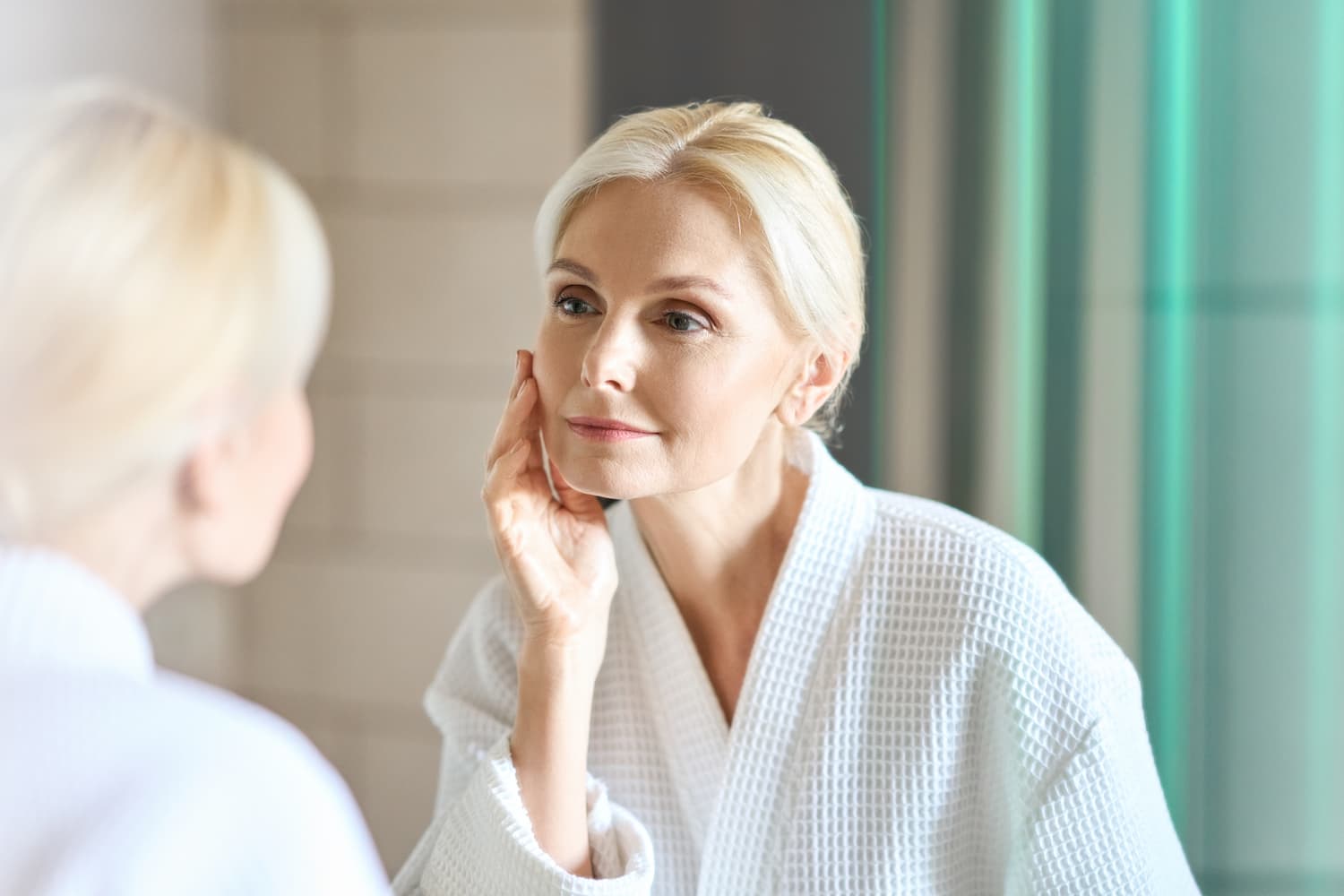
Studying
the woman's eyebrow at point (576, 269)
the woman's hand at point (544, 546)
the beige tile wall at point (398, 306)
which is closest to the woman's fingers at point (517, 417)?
the woman's hand at point (544, 546)

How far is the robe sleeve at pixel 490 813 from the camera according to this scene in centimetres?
112

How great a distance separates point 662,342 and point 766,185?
0.16 metres

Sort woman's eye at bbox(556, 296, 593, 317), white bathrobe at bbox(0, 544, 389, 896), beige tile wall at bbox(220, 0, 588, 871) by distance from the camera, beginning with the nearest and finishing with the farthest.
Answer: white bathrobe at bbox(0, 544, 389, 896), woman's eye at bbox(556, 296, 593, 317), beige tile wall at bbox(220, 0, 588, 871)

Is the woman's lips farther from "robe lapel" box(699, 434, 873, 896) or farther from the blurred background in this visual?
the blurred background

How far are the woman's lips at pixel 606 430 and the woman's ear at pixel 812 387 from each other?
0.16 metres

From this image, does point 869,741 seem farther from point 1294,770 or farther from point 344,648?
point 344,648

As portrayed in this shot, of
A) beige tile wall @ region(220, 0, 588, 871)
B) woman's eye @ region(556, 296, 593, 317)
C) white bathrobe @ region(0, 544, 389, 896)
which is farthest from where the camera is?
beige tile wall @ region(220, 0, 588, 871)

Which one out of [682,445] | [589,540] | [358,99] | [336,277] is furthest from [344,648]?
[682,445]

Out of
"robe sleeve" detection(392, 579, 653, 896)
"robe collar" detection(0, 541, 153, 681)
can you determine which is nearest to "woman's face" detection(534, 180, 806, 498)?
"robe sleeve" detection(392, 579, 653, 896)

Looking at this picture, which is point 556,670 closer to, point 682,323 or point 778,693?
point 778,693

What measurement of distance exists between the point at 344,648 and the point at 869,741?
4.62 feet

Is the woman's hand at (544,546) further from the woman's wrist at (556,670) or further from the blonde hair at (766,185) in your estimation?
the blonde hair at (766,185)

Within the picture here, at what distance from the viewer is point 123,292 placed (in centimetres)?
64

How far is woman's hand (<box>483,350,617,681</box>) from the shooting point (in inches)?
47.0
